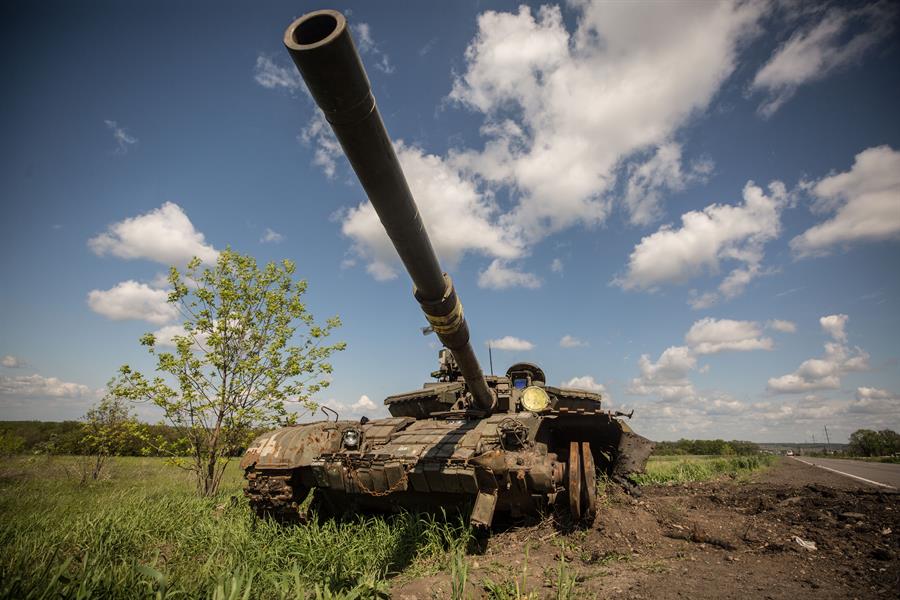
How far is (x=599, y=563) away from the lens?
5387mm

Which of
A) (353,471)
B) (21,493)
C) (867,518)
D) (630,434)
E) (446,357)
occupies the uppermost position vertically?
(446,357)

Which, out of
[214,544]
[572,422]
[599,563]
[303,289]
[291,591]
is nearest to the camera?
[291,591]

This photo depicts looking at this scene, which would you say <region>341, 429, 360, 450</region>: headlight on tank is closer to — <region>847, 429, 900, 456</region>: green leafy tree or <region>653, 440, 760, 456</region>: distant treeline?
<region>653, 440, 760, 456</region>: distant treeline

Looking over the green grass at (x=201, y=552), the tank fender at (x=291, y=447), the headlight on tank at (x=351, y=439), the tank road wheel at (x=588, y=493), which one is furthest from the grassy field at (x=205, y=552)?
the tank road wheel at (x=588, y=493)

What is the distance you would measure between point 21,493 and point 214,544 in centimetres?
963

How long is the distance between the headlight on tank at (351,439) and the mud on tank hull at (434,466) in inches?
0.7

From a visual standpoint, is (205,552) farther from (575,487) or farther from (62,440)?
(62,440)

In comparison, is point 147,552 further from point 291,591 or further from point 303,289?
point 303,289

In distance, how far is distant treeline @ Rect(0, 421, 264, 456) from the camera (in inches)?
385

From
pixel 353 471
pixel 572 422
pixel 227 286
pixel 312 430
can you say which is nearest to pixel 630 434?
pixel 572 422

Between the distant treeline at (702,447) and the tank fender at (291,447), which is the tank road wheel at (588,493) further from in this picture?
the distant treeline at (702,447)

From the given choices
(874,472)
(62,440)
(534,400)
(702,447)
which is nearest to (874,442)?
(702,447)

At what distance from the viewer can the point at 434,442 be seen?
6812mm

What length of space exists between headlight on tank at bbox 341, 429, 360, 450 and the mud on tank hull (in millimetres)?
18
